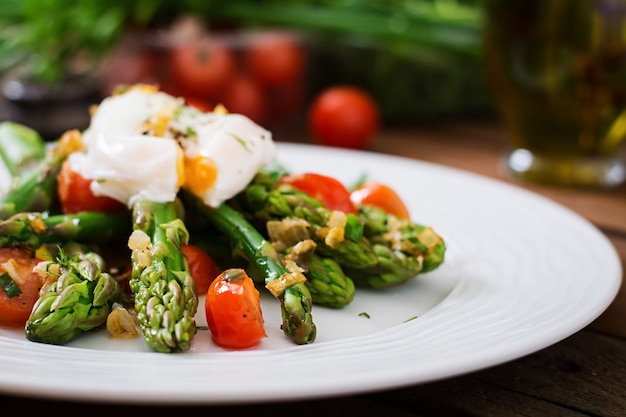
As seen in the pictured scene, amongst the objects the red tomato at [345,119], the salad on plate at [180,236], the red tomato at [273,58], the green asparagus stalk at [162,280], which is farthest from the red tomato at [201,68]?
the green asparagus stalk at [162,280]

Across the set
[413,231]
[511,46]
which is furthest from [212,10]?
[413,231]

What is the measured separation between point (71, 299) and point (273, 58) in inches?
113

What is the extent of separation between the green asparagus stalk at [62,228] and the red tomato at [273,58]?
228 cm

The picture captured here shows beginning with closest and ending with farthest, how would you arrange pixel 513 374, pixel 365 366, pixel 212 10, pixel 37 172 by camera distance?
pixel 365 366 < pixel 513 374 < pixel 37 172 < pixel 212 10

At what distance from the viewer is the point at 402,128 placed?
503 centimetres

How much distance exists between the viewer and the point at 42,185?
2510 mm

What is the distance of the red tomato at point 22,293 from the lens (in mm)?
2004

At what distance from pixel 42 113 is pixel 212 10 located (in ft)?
3.50

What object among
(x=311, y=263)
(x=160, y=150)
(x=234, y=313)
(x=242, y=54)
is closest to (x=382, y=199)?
(x=311, y=263)

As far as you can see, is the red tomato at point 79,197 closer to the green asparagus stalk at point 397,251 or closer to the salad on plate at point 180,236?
the salad on plate at point 180,236

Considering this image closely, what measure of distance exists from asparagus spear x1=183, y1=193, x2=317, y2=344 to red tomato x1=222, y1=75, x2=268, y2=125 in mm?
2129

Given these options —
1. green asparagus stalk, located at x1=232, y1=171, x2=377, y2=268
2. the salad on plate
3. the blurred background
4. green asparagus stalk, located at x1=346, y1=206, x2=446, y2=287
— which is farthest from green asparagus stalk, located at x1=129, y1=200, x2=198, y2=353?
the blurred background

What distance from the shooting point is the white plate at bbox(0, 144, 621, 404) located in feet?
4.99

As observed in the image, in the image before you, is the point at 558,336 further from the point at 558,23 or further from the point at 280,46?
the point at 280,46
